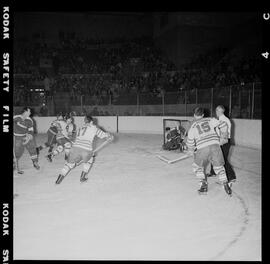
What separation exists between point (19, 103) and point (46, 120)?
2316mm

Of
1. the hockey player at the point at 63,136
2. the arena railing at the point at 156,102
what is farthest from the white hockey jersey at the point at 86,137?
the arena railing at the point at 156,102

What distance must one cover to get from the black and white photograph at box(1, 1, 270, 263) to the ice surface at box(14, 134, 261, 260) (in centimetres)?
2

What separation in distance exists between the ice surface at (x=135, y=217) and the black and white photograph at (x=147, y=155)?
0.02 metres

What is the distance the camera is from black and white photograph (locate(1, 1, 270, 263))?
3941 mm

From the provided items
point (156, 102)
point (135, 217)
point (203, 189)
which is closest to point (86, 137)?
point (135, 217)

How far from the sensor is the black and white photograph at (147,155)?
3941 mm

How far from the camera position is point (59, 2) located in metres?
5.78

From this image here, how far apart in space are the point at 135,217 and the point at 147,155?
6256 millimetres

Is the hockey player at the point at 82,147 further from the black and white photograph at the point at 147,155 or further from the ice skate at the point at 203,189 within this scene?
the ice skate at the point at 203,189

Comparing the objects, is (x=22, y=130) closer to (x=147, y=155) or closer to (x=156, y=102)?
(x=147, y=155)

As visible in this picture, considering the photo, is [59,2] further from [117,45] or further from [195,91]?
[117,45]

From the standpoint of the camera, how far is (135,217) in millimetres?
4707

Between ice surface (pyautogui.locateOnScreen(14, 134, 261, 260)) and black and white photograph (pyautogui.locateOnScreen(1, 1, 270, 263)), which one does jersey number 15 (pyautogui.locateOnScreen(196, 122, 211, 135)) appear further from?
ice surface (pyautogui.locateOnScreen(14, 134, 261, 260))

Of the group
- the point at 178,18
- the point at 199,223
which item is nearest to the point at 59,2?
the point at 199,223
